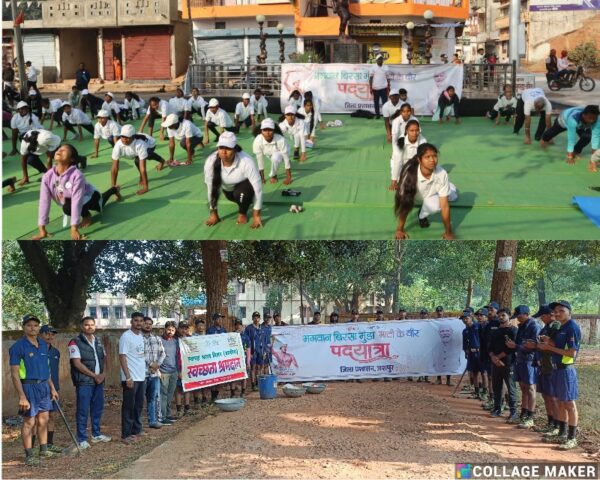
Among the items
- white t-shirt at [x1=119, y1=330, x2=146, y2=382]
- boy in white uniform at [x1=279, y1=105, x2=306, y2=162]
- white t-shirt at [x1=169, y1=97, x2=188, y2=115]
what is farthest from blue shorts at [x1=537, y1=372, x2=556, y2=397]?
white t-shirt at [x1=169, y1=97, x2=188, y2=115]

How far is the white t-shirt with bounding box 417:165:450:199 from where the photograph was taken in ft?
26.0

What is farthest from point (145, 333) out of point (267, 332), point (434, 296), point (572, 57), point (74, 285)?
point (434, 296)

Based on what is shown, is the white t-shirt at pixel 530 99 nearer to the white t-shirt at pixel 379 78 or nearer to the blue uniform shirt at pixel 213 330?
the white t-shirt at pixel 379 78

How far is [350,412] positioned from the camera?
331 inches

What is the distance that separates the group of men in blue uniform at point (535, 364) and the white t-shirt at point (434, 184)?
4.29ft

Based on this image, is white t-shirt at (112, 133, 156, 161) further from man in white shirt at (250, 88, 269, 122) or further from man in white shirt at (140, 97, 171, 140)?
man in white shirt at (250, 88, 269, 122)

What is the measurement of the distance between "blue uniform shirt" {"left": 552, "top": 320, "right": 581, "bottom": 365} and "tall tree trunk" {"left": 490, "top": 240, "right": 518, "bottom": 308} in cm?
587

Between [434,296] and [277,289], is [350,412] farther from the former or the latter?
[434,296]

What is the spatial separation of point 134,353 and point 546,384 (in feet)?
11.8

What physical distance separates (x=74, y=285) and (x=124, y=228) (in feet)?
16.8

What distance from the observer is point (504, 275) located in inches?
510

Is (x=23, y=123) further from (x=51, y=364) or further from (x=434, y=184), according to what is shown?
(x=434, y=184)

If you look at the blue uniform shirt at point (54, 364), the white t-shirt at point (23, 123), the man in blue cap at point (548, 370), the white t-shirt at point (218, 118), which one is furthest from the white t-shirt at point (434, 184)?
the white t-shirt at point (23, 123)

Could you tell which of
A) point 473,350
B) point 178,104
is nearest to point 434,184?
point 473,350
